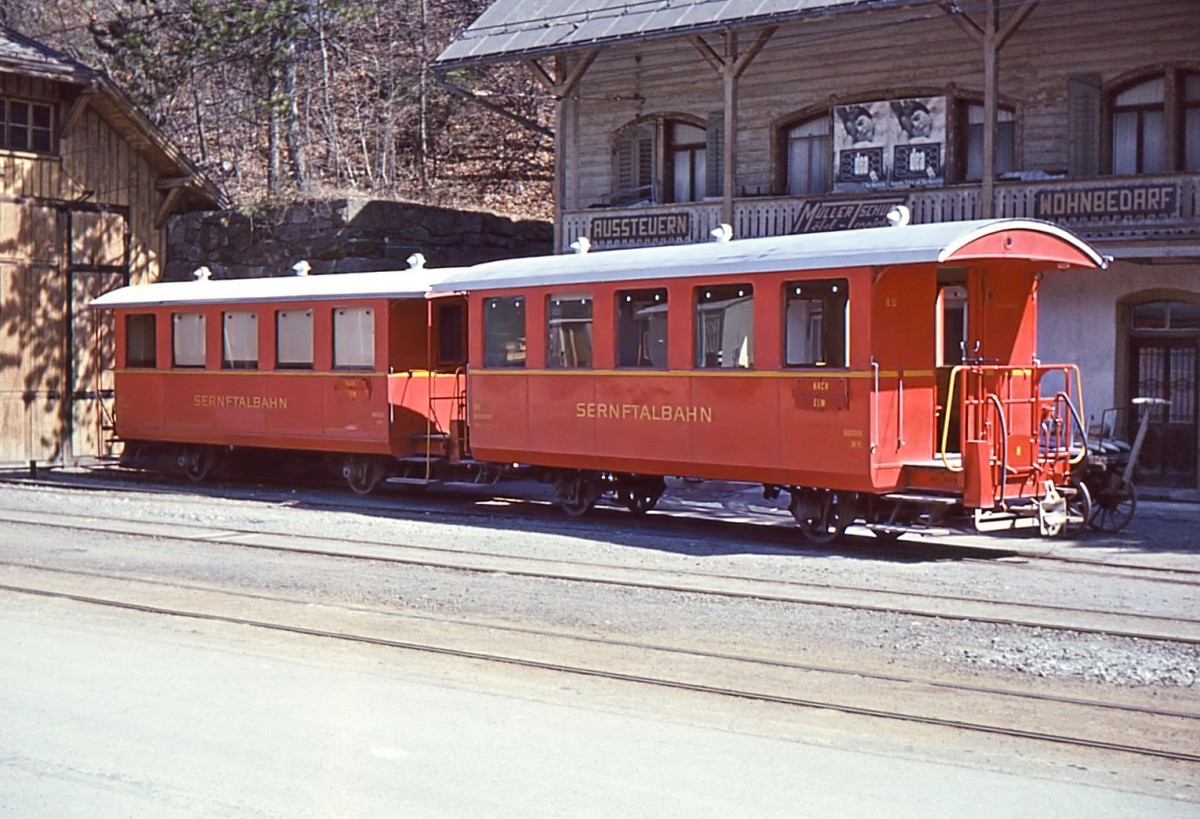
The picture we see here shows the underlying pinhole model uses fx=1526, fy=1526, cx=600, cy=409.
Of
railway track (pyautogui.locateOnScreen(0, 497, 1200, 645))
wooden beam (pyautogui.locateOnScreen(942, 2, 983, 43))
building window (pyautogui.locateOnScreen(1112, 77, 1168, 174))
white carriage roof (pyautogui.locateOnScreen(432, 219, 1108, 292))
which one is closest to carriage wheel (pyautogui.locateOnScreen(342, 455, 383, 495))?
white carriage roof (pyautogui.locateOnScreen(432, 219, 1108, 292))

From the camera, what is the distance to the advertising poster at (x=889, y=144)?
2453 cm

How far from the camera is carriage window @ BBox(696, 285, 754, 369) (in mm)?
15547

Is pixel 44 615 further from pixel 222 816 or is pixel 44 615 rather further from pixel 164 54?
pixel 164 54

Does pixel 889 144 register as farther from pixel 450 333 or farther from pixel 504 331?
pixel 504 331

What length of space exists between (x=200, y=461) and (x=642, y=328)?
390 inches

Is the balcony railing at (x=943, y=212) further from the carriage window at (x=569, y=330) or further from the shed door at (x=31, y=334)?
the shed door at (x=31, y=334)

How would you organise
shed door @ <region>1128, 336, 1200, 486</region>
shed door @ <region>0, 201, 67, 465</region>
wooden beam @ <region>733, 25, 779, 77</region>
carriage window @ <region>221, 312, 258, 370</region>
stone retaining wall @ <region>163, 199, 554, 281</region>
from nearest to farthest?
shed door @ <region>1128, 336, 1200, 486</region> → carriage window @ <region>221, 312, 258, 370</region> → wooden beam @ <region>733, 25, 779, 77</region> → shed door @ <region>0, 201, 67, 465</region> → stone retaining wall @ <region>163, 199, 554, 281</region>

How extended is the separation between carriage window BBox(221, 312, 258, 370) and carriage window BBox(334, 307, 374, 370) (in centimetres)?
180

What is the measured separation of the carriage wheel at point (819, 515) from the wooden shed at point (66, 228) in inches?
604

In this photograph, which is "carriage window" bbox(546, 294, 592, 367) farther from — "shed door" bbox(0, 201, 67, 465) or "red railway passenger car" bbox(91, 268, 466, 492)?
"shed door" bbox(0, 201, 67, 465)

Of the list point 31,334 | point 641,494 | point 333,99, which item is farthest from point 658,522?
point 333,99

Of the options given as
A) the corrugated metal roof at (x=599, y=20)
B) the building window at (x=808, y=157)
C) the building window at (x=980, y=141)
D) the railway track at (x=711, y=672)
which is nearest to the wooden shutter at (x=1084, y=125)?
the building window at (x=980, y=141)

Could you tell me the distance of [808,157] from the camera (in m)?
26.3

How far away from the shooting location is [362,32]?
39.5 m
